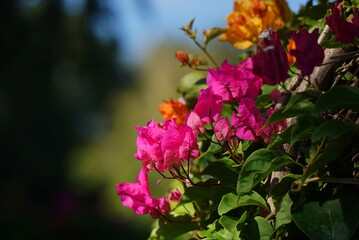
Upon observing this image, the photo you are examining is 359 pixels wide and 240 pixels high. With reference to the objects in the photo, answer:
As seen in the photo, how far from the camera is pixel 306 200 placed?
22.4 inches

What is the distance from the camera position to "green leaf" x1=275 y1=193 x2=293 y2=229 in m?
0.56

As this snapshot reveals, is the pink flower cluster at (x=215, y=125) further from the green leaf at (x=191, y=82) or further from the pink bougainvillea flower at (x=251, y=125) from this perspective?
the green leaf at (x=191, y=82)

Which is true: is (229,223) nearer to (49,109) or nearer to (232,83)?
(232,83)

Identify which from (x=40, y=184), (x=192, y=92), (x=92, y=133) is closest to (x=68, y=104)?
(x=92, y=133)

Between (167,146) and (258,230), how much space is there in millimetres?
156

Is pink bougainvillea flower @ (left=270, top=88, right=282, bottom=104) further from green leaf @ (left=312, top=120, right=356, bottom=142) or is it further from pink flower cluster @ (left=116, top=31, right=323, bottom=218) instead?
green leaf @ (left=312, top=120, right=356, bottom=142)

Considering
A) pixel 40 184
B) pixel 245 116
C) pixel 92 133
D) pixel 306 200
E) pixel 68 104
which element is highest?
pixel 68 104

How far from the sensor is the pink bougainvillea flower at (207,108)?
0.67 metres

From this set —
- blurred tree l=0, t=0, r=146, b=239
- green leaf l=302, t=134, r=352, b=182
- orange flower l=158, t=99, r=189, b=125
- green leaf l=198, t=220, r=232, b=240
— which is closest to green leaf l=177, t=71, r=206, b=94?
orange flower l=158, t=99, r=189, b=125

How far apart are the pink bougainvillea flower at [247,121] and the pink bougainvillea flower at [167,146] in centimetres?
6

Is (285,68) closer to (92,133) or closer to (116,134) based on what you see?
(116,134)

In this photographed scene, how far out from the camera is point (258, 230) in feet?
1.98

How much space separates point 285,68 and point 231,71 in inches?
5.2

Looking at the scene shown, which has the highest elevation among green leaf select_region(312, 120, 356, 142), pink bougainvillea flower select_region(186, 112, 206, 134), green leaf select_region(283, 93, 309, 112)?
pink bougainvillea flower select_region(186, 112, 206, 134)
